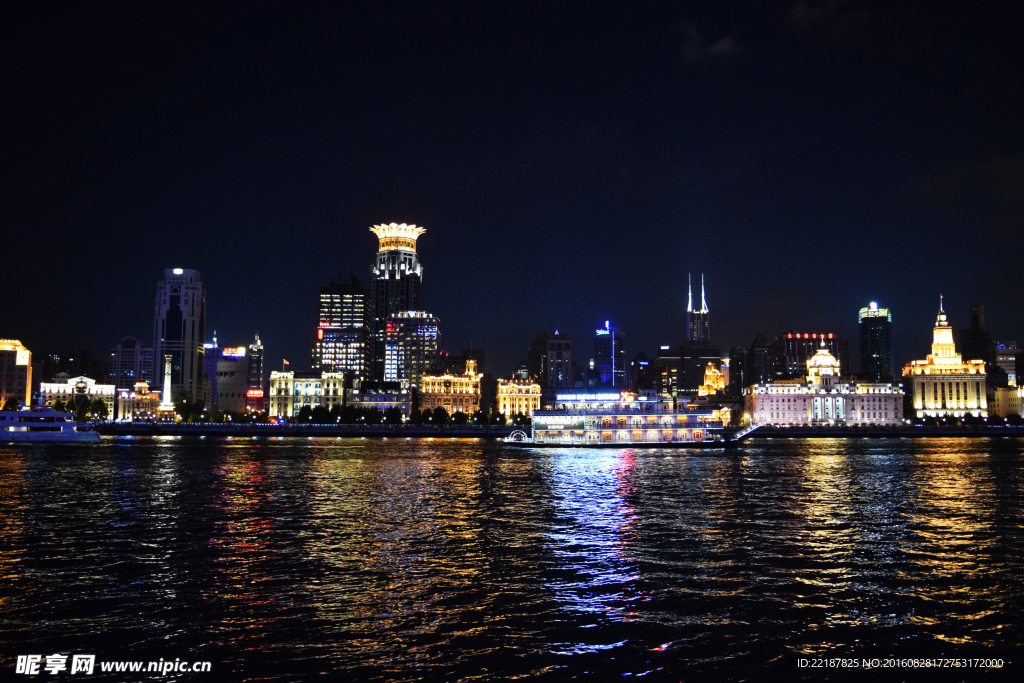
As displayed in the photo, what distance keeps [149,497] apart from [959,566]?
43192 millimetres

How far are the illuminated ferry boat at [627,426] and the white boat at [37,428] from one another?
78347 mm

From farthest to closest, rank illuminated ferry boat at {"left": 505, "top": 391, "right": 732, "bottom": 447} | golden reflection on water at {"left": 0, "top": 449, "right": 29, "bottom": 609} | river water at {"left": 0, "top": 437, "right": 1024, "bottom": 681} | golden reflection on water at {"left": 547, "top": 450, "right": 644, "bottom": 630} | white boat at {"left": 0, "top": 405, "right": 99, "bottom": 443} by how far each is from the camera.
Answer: white boat at {"left": 0, "top": 405, "right": 99, "bottom": 443}
illuminated ferry boat at {"left": 505, "top": 391, "right": 732, "bottom": 447}
golden reflection on water at {"left": 0, "top": 449, "right": 29, "bottom": 609}
golden reflection on water at {"left": 547, "top": 450, "right": 644, "bottom": 630}
river water at {"left": 0, "top": 437, "right": 1024, "bottom": 681}

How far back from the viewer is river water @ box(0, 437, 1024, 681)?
1719 centimetres

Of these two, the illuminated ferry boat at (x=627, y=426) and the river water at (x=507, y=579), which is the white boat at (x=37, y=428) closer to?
the illuminated ferry boat at (x=627, y=426)

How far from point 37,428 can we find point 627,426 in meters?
99.4

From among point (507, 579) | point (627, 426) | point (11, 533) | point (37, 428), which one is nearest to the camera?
point (507, 579)

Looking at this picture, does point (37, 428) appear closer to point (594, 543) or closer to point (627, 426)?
point (627, 426)

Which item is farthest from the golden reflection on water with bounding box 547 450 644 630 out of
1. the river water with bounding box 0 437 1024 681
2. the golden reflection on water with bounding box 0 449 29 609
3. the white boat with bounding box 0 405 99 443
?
the white boat with bounding box 0 405 99 443

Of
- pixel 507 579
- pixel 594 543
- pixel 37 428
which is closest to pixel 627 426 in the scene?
pixel 594 543

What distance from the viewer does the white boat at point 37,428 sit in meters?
122

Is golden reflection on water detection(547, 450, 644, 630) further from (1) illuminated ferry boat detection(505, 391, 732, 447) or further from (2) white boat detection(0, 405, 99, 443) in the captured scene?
(2) white boat detection(0, 405, 99, 443)

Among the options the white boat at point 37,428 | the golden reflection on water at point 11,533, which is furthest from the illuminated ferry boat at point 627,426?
the white boat at point 37,428

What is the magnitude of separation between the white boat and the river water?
287 feet

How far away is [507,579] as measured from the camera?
79.4 feet
